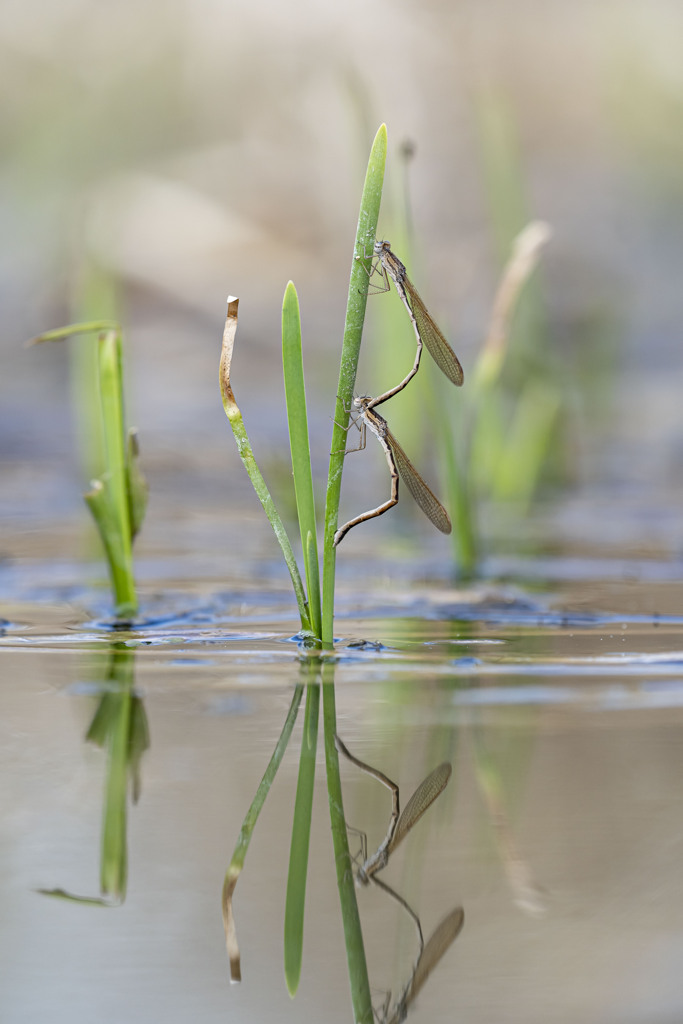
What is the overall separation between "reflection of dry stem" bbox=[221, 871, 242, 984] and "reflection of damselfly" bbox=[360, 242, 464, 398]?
35.3 inches

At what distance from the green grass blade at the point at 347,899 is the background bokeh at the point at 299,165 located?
3.84 metres

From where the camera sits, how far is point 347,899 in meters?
0.78

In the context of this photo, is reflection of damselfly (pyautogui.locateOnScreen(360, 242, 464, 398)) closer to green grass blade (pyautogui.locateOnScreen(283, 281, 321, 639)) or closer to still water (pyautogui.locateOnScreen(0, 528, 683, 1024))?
green grass blade (pyautogui.locateOnScreen(283, 281, 321, 639))

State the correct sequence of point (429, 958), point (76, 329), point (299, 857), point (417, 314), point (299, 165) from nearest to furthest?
Answer: 1. point (429, 958)
2. point (299, 857)
3. point (76, 329)
4. point (417, 314)
5. point (299, 165)

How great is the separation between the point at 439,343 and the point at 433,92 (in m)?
5.05

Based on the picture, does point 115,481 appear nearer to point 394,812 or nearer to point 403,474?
point 403,474

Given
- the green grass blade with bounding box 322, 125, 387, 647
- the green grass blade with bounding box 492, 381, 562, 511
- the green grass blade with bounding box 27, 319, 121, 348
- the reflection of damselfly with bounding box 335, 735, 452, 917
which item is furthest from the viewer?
the green grass blade with bounding box 492, 381, 562, 511

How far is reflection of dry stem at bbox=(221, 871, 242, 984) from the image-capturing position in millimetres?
703

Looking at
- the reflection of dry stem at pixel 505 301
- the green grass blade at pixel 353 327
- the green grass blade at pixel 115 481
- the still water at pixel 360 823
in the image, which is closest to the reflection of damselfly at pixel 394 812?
the still water at pixel 360 823

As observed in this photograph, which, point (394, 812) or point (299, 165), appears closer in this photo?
point (394, 812)

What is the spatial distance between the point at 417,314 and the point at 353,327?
449 millimetres

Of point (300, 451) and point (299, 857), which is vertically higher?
point (300, 451)

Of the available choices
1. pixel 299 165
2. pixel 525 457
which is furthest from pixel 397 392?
pixel 299 165

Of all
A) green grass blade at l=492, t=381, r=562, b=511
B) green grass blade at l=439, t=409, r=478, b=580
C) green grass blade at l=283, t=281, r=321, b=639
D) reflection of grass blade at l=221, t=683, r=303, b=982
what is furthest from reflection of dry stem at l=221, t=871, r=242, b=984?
green grass blade at l=492, t=381, r=562, b=511
